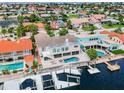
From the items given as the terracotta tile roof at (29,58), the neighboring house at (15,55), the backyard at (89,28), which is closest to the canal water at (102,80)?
the terracotta tile roof at (29,58)

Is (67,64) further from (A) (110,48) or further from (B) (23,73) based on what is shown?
(A) (110,48)

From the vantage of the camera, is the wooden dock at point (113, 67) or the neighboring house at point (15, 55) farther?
the neighboring house at point (15, 55)

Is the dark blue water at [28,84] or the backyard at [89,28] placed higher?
the backyard at [89,28]

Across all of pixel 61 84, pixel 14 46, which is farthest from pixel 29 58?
pixel 61 84

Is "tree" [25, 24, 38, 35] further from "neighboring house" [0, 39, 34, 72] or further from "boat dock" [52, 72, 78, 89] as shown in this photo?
"boat dock" [52, 72, 78, 89]

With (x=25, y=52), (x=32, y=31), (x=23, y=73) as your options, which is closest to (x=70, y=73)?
(x=23, y=73)

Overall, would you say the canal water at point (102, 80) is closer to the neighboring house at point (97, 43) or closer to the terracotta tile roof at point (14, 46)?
the neighboring house at point (97, 43)
